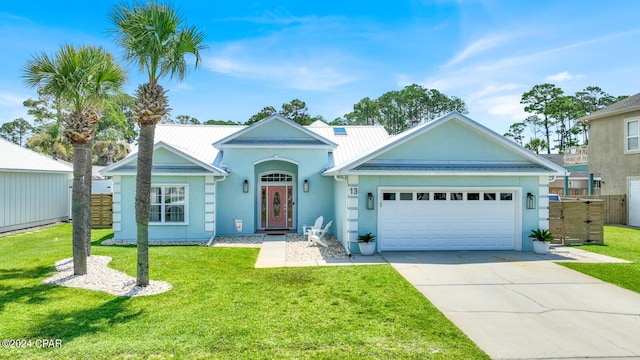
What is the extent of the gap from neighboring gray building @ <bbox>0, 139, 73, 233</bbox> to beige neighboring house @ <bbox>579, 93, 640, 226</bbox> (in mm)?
29791

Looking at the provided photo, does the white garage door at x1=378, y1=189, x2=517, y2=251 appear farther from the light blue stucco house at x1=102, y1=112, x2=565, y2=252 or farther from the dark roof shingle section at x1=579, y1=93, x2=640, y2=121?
the dark roof shingle section at x1=579, y1=93, x2=640, y2=121

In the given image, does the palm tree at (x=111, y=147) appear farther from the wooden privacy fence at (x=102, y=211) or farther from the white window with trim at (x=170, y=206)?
the white window with trim at (x=170, y=206)

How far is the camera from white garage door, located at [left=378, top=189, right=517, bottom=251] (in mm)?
11852

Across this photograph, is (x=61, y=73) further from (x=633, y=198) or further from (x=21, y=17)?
(x=633, y=198)

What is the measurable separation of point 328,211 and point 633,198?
16010 millimetres

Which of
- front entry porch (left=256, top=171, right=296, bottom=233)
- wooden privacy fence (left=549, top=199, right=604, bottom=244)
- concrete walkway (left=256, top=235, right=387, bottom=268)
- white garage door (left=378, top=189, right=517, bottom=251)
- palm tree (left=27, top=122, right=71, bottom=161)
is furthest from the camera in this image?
palm tree (left=27, top=122, right=71, bottom=161)

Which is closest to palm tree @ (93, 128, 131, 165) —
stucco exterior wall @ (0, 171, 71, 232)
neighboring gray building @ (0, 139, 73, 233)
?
stucco exterior wall @ (0, 171, 71, 232)

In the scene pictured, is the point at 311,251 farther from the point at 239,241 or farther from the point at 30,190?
the point at 30,190

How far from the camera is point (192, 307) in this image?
6.59 metres

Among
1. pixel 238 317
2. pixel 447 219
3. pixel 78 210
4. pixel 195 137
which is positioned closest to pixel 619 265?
pixel 447 219

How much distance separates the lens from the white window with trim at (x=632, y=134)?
18.6 m

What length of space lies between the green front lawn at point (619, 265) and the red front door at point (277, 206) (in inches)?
435

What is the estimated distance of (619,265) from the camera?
1005cm

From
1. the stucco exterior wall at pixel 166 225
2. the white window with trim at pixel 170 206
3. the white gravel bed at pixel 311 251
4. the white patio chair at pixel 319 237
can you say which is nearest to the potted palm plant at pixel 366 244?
the white gravel bed at pixel 311 251
